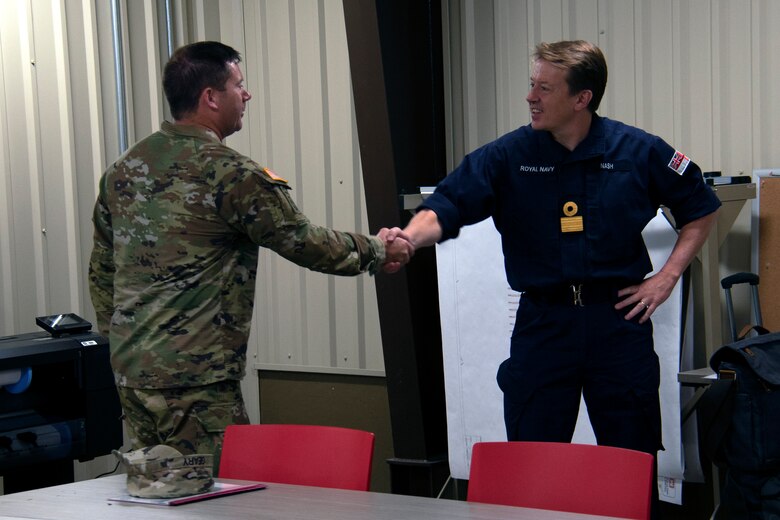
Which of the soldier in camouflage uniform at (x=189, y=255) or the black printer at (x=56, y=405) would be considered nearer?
→ the soldier in camouflage uniform at (x=189, y=255)

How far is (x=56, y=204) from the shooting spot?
5090 millimetres

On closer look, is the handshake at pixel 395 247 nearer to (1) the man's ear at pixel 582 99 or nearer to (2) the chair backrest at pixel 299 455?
(1) the man's ear at pixel 582 99

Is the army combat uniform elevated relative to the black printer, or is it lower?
elevated

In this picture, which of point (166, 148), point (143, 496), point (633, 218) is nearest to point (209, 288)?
point (166, 148)

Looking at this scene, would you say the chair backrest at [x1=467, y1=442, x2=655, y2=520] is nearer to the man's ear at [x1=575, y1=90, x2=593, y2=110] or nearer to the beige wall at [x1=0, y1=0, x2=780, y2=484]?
the man's ear at [x1=575, y1=90, x2=593, y2=110]

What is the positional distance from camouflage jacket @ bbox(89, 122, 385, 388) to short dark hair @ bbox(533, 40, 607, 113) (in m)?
0.94

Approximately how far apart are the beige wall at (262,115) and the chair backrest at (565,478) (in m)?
2.39

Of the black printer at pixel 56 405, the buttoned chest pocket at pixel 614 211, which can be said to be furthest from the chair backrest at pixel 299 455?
the black printer at pixel 56 405

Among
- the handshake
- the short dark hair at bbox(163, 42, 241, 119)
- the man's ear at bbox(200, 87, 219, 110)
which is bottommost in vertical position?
the handshake

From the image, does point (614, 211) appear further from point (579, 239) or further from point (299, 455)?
point (299, 455)

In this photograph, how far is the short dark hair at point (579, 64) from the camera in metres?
3.04

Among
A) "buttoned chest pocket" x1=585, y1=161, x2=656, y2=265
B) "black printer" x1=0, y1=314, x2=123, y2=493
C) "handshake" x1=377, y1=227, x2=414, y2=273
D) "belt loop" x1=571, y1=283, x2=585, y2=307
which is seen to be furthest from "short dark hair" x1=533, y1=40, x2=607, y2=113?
"black printer" x1=0, y1=314, x2=123, y2=493

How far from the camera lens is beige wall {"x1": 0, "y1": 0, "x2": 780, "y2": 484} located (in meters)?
4.66

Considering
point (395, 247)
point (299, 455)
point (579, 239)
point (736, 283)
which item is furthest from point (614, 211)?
point (299, 455)
